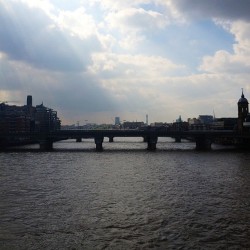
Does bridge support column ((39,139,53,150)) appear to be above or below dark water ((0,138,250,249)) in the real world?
above

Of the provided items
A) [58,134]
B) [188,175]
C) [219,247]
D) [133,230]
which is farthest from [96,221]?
[58,134]

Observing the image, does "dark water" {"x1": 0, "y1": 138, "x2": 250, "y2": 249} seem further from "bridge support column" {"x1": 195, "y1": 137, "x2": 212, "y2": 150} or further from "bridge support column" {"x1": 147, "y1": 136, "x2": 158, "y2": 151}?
"bridge support column" {"x1": 195, "y1": 137, "x2": 212, "y2": 150}

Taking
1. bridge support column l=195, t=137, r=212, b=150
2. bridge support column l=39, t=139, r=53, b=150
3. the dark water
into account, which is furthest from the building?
the dark water

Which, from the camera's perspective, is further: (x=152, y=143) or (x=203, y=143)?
(x=203, y=143)

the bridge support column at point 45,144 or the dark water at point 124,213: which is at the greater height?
the bridge support column at point 45,144

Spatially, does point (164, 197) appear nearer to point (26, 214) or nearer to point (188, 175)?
point (26, 214)

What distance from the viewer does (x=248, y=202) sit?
3866 cm

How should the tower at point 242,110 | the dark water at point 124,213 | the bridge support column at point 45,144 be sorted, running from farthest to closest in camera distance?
the tower at point 242,110
the bridge support column at point 45,144
the dark water at point 124,213

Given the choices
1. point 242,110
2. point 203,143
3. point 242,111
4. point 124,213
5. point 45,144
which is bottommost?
point 124,213

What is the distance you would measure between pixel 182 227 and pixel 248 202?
13061 mm

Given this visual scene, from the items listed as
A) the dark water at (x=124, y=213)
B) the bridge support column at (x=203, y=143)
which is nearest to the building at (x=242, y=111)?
the bridge support column at (x=203, y=143)

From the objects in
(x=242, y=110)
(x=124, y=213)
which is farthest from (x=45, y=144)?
(x=124, y=213)

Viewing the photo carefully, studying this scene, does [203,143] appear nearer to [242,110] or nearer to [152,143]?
[152,143]

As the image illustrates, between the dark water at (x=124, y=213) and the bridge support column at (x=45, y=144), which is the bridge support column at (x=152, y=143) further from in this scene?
the dark water at (x=124, y=213)
